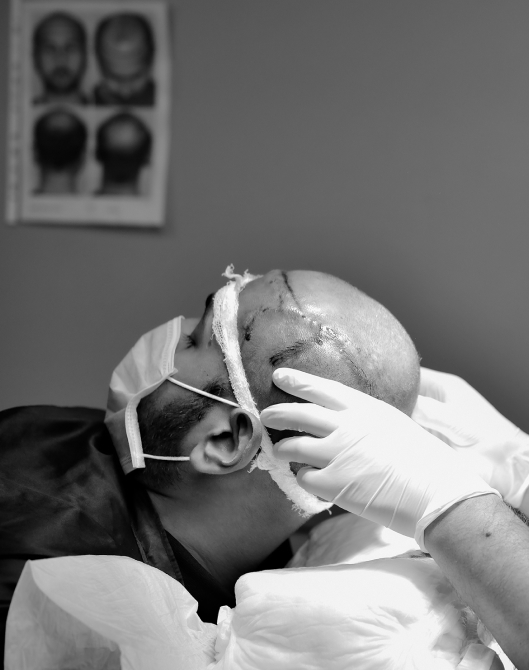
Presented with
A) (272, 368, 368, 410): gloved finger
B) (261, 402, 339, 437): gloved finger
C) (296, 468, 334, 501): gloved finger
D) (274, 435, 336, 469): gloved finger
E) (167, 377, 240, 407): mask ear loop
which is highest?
(272, 368, 368, 410): gloved finger

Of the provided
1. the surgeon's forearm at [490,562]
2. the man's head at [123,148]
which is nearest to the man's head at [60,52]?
the man's head at [123,148]

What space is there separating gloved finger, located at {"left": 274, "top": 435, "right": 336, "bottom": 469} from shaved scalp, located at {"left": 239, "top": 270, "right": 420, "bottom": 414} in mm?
98

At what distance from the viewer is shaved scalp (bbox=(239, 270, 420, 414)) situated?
3.89 ft

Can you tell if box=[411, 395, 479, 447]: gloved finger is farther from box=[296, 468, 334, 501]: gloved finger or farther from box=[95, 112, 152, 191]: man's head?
box=[95, 112, 152, 191]: man's head

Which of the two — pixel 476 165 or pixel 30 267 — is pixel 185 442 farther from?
pixel 476 165

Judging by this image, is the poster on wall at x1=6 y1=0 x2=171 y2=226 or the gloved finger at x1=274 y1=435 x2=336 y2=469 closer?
the gloved finger at x1=274 y1=435 x2=336 y2=469

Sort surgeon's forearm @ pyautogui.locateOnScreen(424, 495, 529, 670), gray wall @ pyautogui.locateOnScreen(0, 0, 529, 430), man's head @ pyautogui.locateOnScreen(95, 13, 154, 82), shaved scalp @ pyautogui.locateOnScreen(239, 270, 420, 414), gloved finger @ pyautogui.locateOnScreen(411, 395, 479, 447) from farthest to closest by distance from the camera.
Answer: man's head @ pyautogui.locateOnScreen(95, 13, 154, 82) < gray wall @ pyautogui.locateOnScreen(0, 0, 529, 430) < gloved finger @ pyautogui.locateOnScreen(411, 395, 479, 447) < shaved scalp @ pyautogui.locateOnScreen(239, 270, 420, 414) < surgeon's forearm @ pyautogui.locateOnScreen(424, 495, 529, 670)

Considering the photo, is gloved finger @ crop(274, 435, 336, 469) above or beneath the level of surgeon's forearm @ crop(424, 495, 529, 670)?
above

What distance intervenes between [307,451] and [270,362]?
0.19 m

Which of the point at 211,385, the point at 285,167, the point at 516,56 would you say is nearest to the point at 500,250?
the point at 516,56

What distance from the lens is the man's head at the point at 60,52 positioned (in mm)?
1691

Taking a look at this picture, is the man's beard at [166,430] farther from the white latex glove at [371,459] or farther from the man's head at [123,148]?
the man's head at [123,148]

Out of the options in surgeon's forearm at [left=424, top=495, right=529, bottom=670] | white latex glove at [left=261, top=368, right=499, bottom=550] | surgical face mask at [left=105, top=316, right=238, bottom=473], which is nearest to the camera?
surgeon's forearm at [left=424, top=495, right=529, bottom=670]

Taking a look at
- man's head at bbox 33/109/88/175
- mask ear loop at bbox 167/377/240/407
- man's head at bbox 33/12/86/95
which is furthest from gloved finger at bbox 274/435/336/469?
man's head at bbox 33/12/86/95
